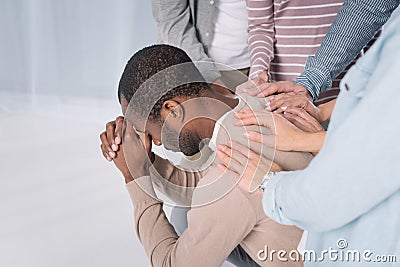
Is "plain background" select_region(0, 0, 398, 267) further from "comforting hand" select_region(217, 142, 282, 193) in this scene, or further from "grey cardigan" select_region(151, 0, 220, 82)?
"comforting hand" select_region(217, 142, 282, 193)

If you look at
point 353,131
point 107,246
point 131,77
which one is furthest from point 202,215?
point 107,246

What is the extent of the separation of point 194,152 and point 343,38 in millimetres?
461

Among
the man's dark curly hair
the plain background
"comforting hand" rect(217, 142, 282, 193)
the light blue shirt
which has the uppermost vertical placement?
the light blue shirt

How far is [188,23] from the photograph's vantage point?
1583 mm

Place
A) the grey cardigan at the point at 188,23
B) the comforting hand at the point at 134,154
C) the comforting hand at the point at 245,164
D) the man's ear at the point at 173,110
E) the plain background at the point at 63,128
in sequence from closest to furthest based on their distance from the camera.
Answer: the comforting hand at the point at 245,164 → the man's ear at the point at 173,110 → the comforting hand at the point at 134,154 → the grey cardigan at the point at 188,23 → the plain background at the point at 63,128

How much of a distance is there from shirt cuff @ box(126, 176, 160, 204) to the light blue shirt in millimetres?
411

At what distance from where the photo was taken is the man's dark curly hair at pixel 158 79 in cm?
103

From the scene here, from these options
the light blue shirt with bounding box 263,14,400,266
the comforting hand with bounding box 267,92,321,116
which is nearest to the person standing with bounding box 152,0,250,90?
the comforting hand with bounding box 267,92,321,116

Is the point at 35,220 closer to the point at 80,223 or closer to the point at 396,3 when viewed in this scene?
the point at 80,223

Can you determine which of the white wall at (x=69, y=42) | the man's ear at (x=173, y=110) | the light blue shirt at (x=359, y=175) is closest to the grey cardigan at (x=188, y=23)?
the man's ear at (x=173, y=110)

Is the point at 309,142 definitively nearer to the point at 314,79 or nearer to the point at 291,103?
the point at 291,103

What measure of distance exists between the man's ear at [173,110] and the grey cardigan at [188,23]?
51 cm

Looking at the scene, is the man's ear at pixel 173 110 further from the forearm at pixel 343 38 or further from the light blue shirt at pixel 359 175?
the forearm at pixel 343 38

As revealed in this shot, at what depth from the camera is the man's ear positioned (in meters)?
1.02
